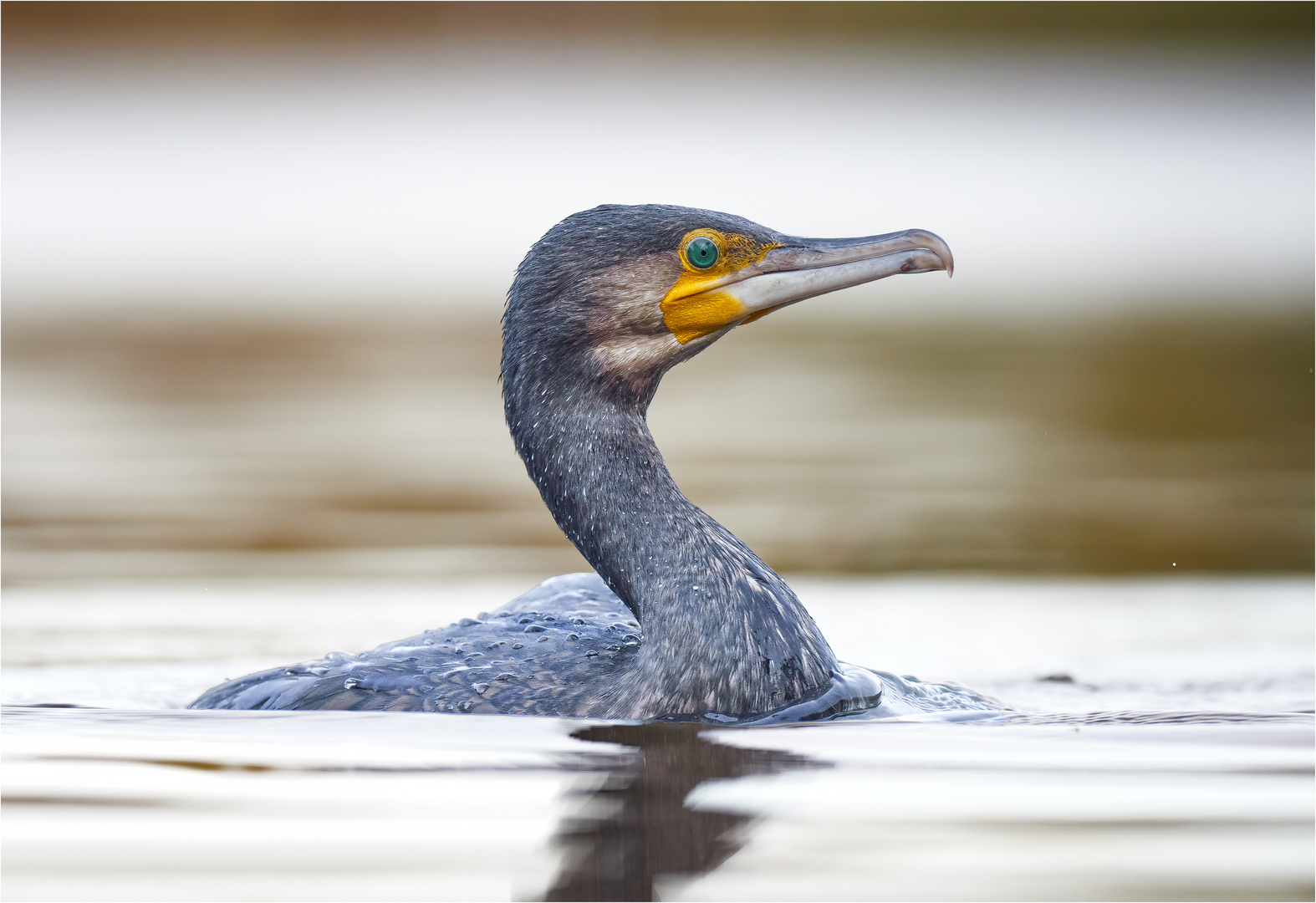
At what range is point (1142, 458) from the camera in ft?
33.9

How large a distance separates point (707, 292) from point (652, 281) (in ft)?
0.55

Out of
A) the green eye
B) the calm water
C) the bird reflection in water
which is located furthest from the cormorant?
the bird reflection in water

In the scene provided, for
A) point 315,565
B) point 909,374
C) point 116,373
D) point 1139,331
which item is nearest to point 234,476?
point 315,565

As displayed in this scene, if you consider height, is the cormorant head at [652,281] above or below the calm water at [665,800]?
above

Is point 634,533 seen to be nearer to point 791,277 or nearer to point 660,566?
point 660,566

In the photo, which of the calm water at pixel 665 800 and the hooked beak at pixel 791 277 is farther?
the hooked beak at pixel 791 277

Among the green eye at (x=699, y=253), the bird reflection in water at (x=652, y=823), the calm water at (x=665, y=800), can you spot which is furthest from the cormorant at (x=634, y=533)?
the bird reflection in water at (x=652, y=823)

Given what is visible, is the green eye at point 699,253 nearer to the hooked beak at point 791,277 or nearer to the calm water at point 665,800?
the hooked beak at point 791,277

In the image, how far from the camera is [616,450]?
17.4 ft

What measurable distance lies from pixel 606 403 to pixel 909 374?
27.1 ft

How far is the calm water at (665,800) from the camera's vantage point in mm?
3471

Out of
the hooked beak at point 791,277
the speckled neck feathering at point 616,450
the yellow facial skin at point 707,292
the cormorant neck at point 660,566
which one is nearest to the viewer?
the cormorant neck at point 660,566

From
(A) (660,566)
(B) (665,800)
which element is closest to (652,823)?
(B) (665,800)

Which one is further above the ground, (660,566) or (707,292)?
(707,292)
